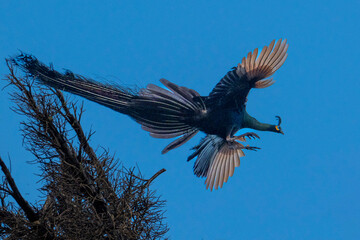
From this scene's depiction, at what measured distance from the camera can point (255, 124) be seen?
1.51 meters

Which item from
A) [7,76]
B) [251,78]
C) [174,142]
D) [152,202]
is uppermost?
[251,78]

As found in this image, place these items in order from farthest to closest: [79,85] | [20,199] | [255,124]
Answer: [255,124]
[79,85]
[20,199]

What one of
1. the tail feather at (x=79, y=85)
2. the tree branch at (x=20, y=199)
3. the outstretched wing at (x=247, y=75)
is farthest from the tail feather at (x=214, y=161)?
the tree branch at (x=20, y=199)

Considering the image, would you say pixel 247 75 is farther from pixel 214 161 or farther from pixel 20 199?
pixel 20 199

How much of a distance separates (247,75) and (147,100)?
0.91 ft

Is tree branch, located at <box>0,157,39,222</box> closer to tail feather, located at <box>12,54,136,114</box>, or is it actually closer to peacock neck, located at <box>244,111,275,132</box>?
tail feather, located at <box>12,54,136,114</box>

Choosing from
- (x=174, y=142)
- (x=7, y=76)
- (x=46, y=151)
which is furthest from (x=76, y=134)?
(x=174, y=142)

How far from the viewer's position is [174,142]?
4.90ft

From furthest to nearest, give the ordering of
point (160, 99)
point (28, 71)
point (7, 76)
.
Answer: point (160, 99) < point (28, 71) < point (7, 76)

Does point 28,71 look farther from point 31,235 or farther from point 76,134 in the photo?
point 31,235

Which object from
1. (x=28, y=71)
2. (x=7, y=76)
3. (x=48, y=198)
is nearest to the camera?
(x=7, y=76)

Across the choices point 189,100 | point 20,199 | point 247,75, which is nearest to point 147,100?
point 189,100

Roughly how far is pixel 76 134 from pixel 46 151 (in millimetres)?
70

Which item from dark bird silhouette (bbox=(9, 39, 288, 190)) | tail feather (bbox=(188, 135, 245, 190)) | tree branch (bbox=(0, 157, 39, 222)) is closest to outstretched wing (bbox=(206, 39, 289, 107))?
dark bird silhouette (bbox=(9, 39, 288, 190))
